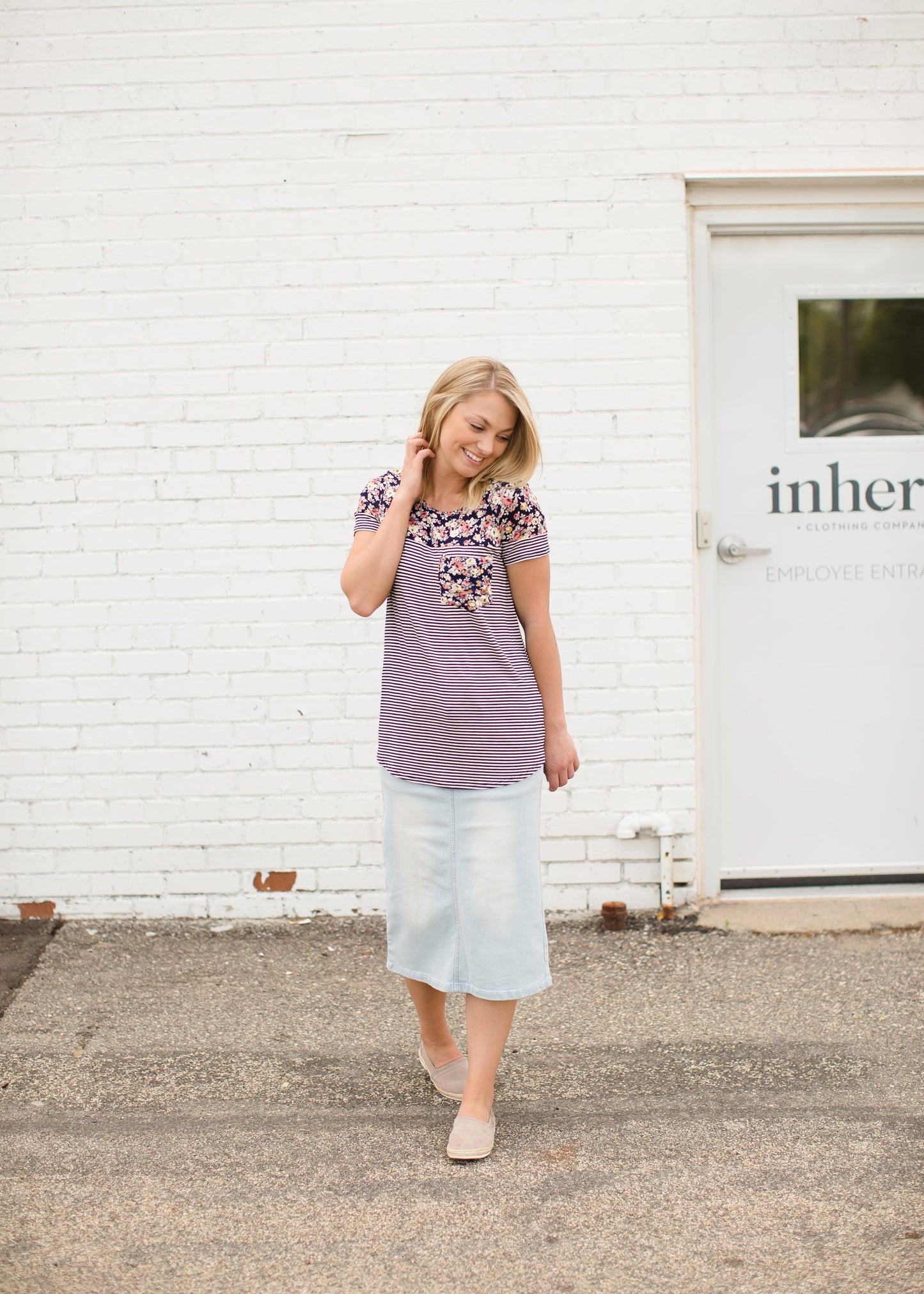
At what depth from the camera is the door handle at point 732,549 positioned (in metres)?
4.33

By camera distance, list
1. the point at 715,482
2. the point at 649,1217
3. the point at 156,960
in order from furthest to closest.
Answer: the point at 715,482
the point at 156,960
the point at 649,1217

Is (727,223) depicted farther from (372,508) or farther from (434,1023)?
(434,1023)

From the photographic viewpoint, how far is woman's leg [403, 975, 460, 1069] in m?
2.88

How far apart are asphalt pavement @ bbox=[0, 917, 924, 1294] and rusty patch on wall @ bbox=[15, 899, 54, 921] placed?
0.23m

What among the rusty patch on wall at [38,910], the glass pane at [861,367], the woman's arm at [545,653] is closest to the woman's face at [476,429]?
the woman's arm at [545,653]

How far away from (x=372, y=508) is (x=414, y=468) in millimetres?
157

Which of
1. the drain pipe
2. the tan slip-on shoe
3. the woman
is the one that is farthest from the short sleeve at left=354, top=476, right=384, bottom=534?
the drain pipe

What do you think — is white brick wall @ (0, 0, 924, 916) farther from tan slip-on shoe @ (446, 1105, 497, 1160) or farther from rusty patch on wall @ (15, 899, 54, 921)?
tan slip-on shoe @ (446, 1105, 497, 1160)

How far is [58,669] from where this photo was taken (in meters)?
4.25

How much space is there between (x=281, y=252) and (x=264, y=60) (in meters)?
0.67

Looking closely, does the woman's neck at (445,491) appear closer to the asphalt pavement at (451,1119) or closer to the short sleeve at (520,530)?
the short sleeve at (520,530)

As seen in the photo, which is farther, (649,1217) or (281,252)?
(281,252)

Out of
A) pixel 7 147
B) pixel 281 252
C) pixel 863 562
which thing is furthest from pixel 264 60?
pixel 863 562

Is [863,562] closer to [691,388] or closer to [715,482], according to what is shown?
[715,482]
